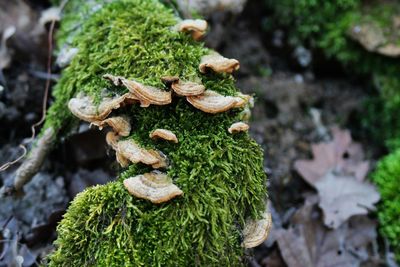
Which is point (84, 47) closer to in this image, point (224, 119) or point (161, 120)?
point (161, 120)

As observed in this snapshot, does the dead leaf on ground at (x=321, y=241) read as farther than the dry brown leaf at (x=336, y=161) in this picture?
No

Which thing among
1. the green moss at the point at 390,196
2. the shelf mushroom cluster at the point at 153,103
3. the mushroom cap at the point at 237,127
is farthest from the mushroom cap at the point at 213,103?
the green moss at the point at 390,196

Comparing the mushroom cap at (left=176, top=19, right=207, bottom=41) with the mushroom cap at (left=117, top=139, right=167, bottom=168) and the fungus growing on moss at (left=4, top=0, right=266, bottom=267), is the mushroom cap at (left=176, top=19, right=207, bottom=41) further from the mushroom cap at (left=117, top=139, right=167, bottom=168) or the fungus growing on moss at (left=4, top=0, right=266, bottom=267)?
the mushroom cap at (left=117, top=139, right=167, bottom=168)

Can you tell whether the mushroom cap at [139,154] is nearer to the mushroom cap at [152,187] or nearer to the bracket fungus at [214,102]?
the mushroom cap at [152,187]

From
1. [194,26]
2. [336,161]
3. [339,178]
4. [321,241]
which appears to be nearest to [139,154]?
[194,26]

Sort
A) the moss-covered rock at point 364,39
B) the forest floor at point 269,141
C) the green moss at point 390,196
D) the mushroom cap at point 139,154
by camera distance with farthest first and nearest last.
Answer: the moss-covered rock at point 364,39 → the green moss at point 390,196 → the forest floor at point 269,141 → the mushroom cap at point 139,154

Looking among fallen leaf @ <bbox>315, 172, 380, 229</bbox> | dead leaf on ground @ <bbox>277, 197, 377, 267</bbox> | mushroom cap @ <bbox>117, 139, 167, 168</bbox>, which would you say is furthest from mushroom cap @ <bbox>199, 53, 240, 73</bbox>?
fallen leaf @ <bbox>315, 172, 380, 229</bbox>
